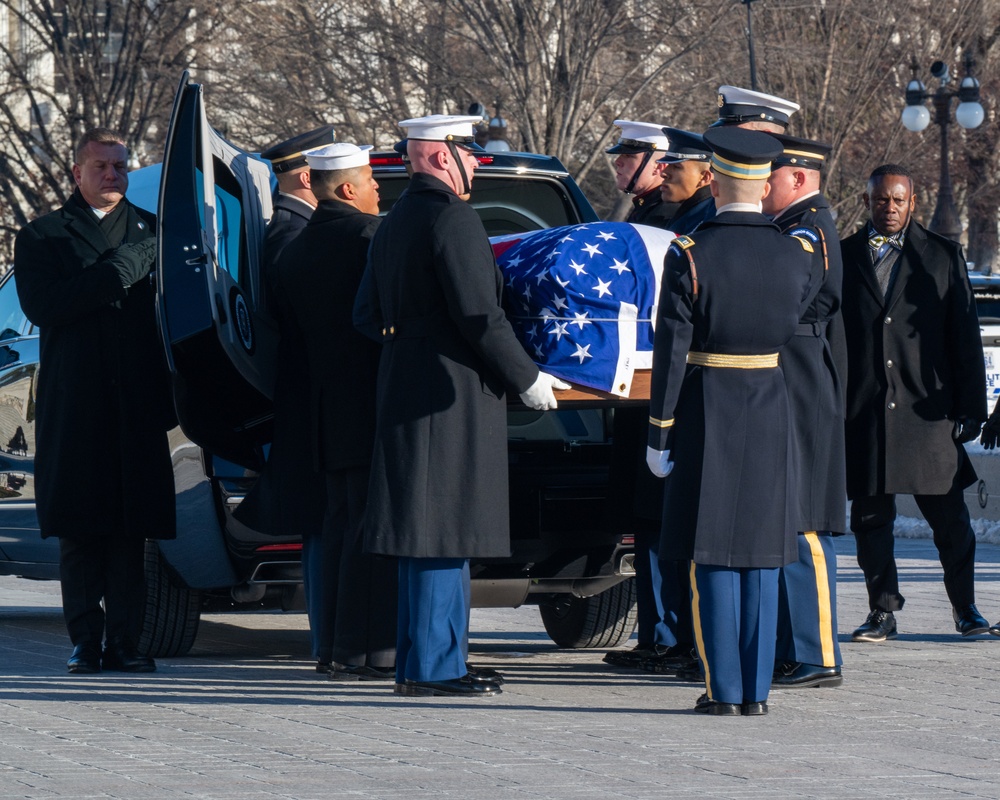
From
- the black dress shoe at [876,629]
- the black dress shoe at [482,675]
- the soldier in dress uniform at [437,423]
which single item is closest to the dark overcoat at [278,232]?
the soldier in dress uniform at [437,423]

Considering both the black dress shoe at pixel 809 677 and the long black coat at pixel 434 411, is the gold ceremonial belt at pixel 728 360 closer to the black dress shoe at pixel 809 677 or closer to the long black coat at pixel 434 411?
the long black coat at pixel 434 411

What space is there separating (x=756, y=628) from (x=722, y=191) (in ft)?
4.64

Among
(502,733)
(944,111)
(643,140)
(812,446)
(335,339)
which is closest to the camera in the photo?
(502,733)

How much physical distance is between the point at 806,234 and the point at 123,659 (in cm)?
301

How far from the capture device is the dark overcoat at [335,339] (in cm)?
709

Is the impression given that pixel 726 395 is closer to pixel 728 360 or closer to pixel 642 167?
pixel 728 360

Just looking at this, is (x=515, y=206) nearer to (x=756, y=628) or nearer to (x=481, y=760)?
(x=756, y=628)

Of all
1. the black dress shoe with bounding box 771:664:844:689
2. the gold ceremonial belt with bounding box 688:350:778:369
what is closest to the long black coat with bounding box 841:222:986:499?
the black dress shoe with bounding box 771:664:844:689

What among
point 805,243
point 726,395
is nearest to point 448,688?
point 726,395

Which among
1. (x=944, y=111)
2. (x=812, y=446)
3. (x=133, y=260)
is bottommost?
(x=812, y=446)

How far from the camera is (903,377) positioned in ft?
27.6

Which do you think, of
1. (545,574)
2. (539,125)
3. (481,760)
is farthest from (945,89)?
(481,760)

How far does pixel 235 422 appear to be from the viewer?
747cm

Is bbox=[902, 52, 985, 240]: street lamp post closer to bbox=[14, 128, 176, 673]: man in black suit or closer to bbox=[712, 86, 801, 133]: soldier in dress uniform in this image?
bbox=[712, 86, 801, 133]: soldier in dress uniform
